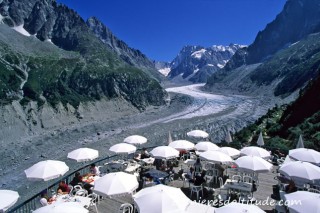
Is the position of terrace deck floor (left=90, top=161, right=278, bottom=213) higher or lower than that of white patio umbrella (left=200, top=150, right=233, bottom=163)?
lower

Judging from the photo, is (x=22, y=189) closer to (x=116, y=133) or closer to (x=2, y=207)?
(x=2, y=207)

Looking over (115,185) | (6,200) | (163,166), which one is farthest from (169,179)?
(6,200)

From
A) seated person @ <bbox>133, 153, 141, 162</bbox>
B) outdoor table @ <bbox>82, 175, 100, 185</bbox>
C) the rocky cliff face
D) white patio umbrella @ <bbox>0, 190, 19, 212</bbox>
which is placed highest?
the rocky cliff face

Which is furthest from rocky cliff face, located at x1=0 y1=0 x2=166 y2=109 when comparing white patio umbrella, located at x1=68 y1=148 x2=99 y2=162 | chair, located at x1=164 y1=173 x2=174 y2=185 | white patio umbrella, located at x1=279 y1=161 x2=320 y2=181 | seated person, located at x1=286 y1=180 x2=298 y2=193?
white patio umbrella, located at x1=279 y1=161 x2=320 y2=181

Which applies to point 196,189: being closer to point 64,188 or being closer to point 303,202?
point 303,202

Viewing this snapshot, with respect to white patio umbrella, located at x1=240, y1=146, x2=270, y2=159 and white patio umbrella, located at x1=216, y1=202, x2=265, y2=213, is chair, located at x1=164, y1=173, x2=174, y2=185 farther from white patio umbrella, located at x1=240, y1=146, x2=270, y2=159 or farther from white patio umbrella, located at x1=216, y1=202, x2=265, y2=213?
white patio umbrella, located at x1=216, y1=202, x2=265, y2=213

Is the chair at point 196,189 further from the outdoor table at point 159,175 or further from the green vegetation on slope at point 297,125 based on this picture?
the green vegetation on slope at point 297,125

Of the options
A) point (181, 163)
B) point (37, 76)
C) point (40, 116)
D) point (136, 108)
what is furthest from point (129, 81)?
point (181, 163)

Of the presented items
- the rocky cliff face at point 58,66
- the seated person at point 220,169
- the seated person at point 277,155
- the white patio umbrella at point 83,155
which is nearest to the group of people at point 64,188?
the white patio umbrella at point 83,155
